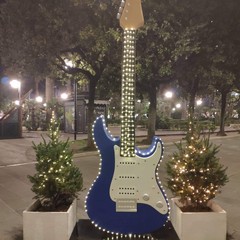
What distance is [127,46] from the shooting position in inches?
196

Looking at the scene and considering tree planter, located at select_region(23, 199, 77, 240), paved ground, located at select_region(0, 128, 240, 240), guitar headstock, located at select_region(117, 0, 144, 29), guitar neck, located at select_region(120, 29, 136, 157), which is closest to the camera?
tree planter, located at select_region(23, 199, 77, 240)

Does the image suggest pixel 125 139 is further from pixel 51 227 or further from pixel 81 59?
pixel 81 59

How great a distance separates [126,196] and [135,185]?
7.2 inches

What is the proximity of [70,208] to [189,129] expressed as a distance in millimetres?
1986

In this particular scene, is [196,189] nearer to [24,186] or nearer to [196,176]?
[196,176]

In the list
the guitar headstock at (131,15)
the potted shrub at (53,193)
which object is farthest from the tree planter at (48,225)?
the guitar headstock at (131,15)

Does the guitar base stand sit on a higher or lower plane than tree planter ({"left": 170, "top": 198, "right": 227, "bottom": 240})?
lower

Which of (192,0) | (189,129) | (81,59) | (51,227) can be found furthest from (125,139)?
Result: (81,59)

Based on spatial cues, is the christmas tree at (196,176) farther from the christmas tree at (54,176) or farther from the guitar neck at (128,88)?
the christmas tree at (54,176)

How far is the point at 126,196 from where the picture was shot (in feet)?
15.4

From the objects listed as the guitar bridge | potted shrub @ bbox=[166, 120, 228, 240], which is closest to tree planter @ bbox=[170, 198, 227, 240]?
potted shrub @ bbox=[166, 120, 228, 240]

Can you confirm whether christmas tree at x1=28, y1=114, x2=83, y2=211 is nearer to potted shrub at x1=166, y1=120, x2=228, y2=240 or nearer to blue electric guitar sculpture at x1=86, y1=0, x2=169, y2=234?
blue electric guitar sculpture at x1=86, y1=0, x2=169, y2=234

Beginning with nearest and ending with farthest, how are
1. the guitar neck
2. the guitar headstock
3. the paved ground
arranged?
the guitar neck < the guitar headstock < the paved ground

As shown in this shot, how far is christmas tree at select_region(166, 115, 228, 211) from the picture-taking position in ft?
16.3
